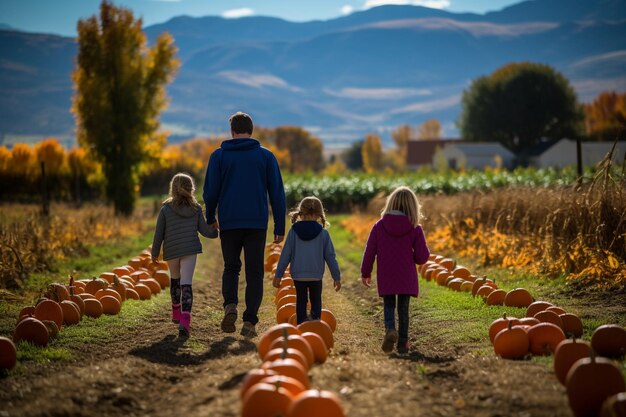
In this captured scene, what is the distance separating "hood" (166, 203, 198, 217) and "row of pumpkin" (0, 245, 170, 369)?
1.86 m

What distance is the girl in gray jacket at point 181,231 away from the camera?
9766 millimetres

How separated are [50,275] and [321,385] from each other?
10.8 metres

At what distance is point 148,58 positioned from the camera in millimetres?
38031

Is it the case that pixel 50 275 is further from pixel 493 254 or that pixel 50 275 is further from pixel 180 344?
pixel 493 254

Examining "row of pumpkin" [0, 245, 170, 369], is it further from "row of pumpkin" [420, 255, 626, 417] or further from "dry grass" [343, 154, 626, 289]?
"dry grass" [343, 154, 626, 289]

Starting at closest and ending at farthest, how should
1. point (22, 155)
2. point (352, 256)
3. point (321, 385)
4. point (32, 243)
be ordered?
point (321, 385), point (32, 243), point (352, 256), point (22, 155)

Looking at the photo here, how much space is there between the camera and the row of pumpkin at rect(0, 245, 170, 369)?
28.5ft

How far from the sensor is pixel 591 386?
5.54 metres

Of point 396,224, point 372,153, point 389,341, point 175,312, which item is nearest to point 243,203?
point 175,312

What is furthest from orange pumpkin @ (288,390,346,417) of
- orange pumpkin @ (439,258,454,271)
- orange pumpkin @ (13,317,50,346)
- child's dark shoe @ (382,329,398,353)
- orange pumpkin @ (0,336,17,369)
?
orange pumpkin @ (439,258,454,271)

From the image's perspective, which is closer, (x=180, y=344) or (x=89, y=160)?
(x=180, y=344)

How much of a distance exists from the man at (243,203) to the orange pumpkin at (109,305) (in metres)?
2.34

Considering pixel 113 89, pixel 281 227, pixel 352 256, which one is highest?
pixel 113 89

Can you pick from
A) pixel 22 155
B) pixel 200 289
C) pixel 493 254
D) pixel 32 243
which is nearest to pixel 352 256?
pixel 493 254
